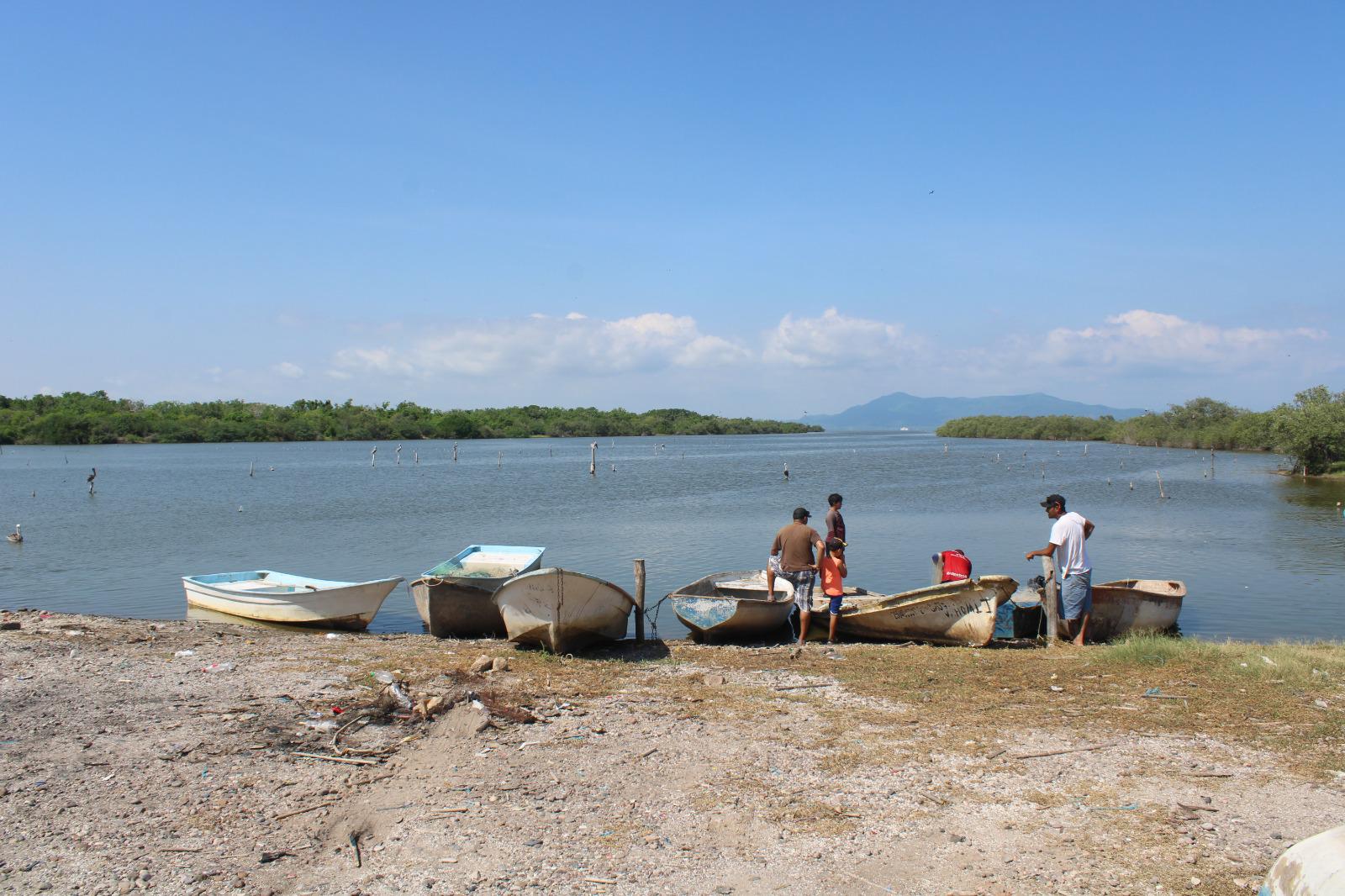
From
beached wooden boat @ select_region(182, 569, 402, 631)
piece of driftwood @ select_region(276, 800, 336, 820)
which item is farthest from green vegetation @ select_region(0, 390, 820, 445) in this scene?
piece of driftwood @ select_region(276, 800, 336, 820)

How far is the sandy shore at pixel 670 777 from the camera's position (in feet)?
18.8

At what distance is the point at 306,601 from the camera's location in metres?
15.8

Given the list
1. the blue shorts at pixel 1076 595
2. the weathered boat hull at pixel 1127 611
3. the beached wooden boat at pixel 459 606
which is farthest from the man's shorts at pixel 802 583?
the beached wooden boat at pixel 459 606

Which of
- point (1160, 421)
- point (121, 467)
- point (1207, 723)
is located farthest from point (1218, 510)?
point (1160, 421)

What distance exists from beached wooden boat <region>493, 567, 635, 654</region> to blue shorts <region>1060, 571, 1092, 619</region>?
21.8 feet

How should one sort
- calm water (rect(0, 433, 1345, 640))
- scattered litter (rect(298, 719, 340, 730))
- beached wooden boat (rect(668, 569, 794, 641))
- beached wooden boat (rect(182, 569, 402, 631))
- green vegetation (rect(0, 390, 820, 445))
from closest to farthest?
scattered litter (rect(298, 719, 340, 730)), beached wooden boat (rect(668, 569, 794, 641)), beached wooden boat (rect(182, 569, 402, 631)), calm water (rect(0, 433, 1345, 640)), green vegetation (rect(0, 390, 820, 445))

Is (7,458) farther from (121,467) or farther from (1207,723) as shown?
(1207,723)

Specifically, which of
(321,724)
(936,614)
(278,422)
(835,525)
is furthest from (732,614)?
(278,422)

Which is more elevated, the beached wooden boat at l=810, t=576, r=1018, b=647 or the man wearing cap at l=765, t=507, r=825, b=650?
the man wearing cap at l=765, t=507, r=825, b=650

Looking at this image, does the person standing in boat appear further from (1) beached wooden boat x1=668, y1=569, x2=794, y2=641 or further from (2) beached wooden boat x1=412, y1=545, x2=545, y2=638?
(2) beached wooden boat x1=412, y1=545, x2=545, y2=638

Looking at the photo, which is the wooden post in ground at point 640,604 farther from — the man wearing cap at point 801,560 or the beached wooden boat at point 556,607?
the man wearing cap at point 801,560

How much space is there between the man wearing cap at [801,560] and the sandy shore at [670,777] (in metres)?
1.95

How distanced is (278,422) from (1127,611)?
482 ft

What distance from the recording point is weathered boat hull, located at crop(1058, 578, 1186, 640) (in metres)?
13.8
